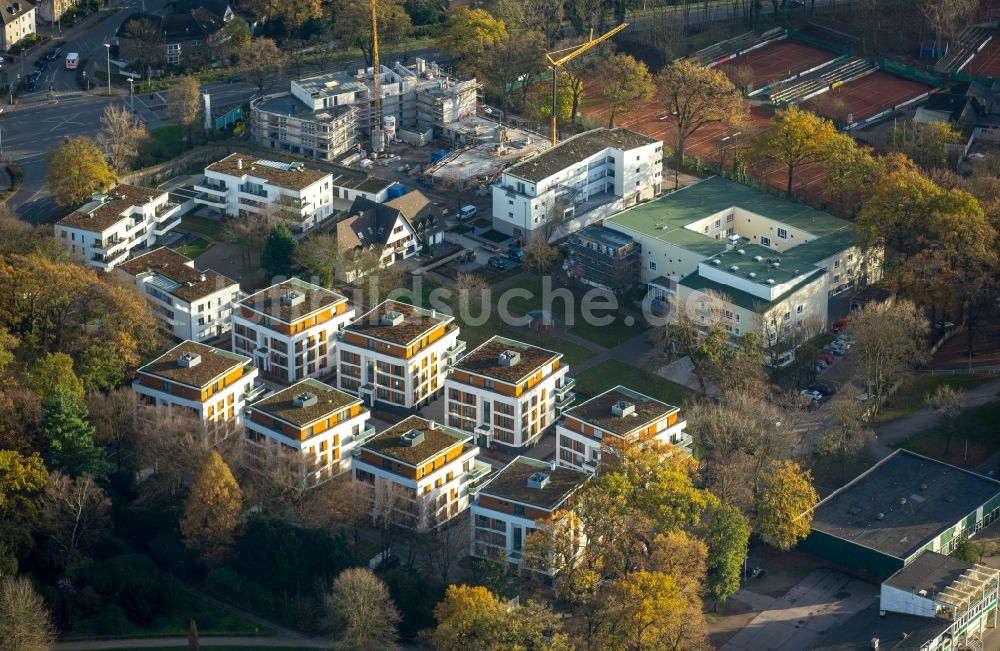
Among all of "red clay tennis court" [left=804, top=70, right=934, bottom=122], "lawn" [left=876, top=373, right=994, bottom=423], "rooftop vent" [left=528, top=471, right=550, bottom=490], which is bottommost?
"lawn" [left=876, top=373, right=994, bottom=423]

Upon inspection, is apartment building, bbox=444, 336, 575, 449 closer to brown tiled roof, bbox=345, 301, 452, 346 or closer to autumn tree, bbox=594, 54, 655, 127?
brown tiled roof, bbox=345, 301, 452, 346

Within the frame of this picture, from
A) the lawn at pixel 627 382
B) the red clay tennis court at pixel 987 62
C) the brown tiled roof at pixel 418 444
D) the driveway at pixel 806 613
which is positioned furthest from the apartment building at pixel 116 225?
the red clay tennis court at pixel 987 62

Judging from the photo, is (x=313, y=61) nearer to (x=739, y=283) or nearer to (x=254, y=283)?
(x=254, y=283)

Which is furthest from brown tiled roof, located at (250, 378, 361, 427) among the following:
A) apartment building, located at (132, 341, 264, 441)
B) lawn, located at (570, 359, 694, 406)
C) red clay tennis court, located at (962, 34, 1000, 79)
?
red clay tennis court, located at (962, 34, 1000, 79)

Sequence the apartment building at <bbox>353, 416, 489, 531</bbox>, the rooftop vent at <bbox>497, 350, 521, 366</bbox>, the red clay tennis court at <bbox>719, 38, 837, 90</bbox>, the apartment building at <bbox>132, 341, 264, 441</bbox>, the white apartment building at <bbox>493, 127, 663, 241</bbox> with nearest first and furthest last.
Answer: the apartment building at <bbox>353, 416, 489, 531</bbox>, the apartment building at <bbox>132, 341, 264, 441</bbox>, the rooftop vent at <bbox>497, 350, 521, 366</bbox>, the white apartment building at <bbox>493, 127, 663, 241</bbox>, the red clay tennis court at <bbox>719, 38, 837, 90</bbox>

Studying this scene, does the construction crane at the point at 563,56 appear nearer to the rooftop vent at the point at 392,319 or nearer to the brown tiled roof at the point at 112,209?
the brown tiled roof at the point at 112,209

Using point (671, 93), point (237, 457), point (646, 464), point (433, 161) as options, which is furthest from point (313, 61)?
point (646, 464)
